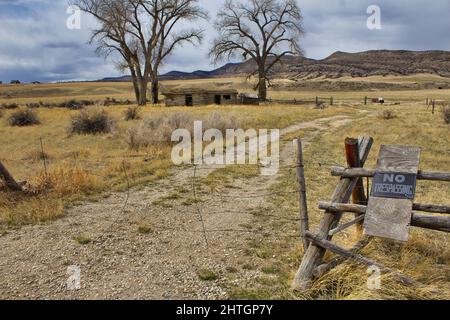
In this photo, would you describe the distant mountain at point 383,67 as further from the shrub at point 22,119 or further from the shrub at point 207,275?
the shrub at point 207,275

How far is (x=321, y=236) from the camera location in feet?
13.8

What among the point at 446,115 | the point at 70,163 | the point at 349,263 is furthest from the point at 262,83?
the point at 349,263

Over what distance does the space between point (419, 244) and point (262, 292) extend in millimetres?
2414

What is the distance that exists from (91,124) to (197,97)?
1991cm

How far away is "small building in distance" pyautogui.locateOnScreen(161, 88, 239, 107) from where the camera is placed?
1501 inches

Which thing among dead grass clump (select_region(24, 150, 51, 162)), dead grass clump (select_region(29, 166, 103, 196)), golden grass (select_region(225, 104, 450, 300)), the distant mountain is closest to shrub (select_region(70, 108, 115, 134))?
dead grass clump (select_region(24, 150, 51, 162))

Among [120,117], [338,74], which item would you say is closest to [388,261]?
[120,117]

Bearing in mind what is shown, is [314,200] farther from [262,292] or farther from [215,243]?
[262,292]

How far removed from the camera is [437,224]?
389 centimetres

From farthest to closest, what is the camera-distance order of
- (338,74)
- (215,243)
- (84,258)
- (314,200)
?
(338,74), (314,200), (215,243), (84,258)

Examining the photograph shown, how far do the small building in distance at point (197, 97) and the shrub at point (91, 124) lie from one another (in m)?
17.3

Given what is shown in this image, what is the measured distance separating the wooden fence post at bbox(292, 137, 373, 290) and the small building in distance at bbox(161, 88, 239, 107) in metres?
34.0

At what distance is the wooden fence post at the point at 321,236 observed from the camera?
3.98 meters

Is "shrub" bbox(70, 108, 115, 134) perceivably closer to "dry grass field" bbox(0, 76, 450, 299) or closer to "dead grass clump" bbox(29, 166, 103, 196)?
"dry grass field" bbox(0, 76, 450, 299)
